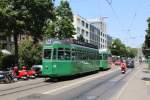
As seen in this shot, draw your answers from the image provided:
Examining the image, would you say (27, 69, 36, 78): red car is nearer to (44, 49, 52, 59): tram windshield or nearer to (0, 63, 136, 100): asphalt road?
(44, 49, 52, 59): tram windshield

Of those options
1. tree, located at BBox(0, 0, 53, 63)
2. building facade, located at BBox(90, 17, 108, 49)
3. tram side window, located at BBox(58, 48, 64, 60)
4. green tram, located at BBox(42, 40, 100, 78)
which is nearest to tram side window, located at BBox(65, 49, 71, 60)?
green tram, located at BBox(42, 40, 100, 78)

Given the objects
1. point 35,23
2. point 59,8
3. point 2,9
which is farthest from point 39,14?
point 59,8

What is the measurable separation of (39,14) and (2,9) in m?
5.96

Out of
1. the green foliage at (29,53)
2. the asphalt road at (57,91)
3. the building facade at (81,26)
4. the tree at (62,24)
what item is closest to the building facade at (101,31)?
the building facade at (81,26)

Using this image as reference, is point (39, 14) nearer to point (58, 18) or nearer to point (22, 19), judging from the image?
point (22, 19)

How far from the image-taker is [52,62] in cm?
3030

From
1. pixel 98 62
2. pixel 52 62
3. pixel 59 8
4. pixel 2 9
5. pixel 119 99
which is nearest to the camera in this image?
pixel 119 99

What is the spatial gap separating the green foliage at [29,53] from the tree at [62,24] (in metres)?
6.42

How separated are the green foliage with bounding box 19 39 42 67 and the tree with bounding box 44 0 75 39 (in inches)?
253

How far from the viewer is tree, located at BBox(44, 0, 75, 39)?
191 ft

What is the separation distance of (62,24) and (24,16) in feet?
56.1

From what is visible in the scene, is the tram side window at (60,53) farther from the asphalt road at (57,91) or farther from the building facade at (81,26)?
the building facade at (81,26)

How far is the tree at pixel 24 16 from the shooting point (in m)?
40.4

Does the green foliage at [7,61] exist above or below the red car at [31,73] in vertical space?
above
